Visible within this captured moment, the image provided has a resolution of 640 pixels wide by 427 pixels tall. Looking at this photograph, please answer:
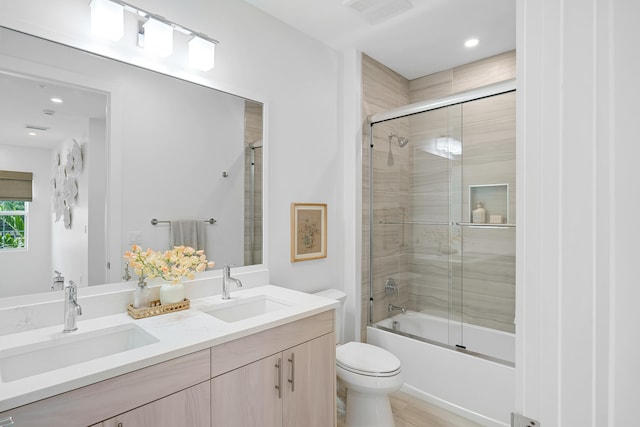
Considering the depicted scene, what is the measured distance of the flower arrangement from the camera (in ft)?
5.05

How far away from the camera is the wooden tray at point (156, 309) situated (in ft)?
4.83

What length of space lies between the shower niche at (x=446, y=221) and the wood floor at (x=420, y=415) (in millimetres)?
418

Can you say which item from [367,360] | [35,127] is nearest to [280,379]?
[367,360]

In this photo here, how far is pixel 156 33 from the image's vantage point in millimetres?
1622

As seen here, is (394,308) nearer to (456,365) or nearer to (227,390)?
(456,365)

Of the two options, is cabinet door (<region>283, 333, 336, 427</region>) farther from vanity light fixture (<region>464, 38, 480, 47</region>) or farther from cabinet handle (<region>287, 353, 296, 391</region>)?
vanity light fixture (<region>464, 38, 480, 47</region>)

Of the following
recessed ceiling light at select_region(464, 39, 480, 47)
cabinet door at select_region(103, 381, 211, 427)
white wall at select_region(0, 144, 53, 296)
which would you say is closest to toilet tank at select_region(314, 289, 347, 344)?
cabinet door at select_region(103, 381, 211, 427)

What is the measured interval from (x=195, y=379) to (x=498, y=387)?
1.78 metres

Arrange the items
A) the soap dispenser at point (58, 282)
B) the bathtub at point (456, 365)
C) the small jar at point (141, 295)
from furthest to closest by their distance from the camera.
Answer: the bathtub at point (456, 365)
the small jar at point (141, 295)
the soap dispenser at point (58, 282)

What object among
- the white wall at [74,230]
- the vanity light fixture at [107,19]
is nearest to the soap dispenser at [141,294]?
the white wall at [74,230]

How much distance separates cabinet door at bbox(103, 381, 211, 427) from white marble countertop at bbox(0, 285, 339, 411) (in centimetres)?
14

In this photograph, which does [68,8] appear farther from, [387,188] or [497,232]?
[497,232]

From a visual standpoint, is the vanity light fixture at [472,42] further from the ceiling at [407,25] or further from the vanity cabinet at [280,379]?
the vanity cabinet at [280,379]

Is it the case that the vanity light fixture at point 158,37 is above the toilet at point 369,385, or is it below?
above
